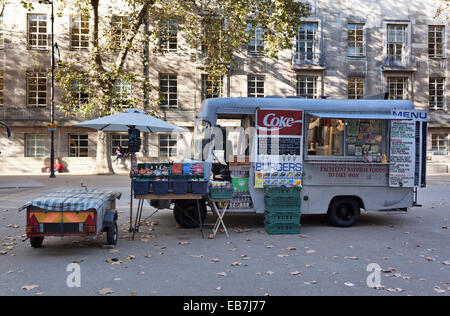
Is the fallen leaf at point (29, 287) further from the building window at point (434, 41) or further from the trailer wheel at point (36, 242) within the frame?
the building window at point (434, 41)

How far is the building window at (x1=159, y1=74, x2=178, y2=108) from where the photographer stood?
28.8 meters

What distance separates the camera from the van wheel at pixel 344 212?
9352 millimetres

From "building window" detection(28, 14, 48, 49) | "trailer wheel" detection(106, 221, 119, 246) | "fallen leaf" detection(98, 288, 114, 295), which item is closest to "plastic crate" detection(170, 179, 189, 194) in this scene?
"trailer wheel" detection(106, 221, 119, 246)

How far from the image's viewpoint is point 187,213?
9039 millimetres

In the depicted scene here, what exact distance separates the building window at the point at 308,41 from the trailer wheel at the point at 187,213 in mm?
23574

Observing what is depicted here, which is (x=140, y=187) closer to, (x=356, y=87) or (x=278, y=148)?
(x=278, y=148)

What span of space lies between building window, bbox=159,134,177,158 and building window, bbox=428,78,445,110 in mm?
20222

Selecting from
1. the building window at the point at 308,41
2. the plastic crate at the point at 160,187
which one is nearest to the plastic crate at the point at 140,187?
the plastic crate at the point at 160,187

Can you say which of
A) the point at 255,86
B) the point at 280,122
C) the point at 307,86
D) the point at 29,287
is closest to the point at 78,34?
the point at 255,86

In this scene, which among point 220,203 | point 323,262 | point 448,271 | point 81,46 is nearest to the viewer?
point 448,271

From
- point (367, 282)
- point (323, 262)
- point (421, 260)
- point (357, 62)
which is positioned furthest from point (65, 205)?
point (357, 62)
